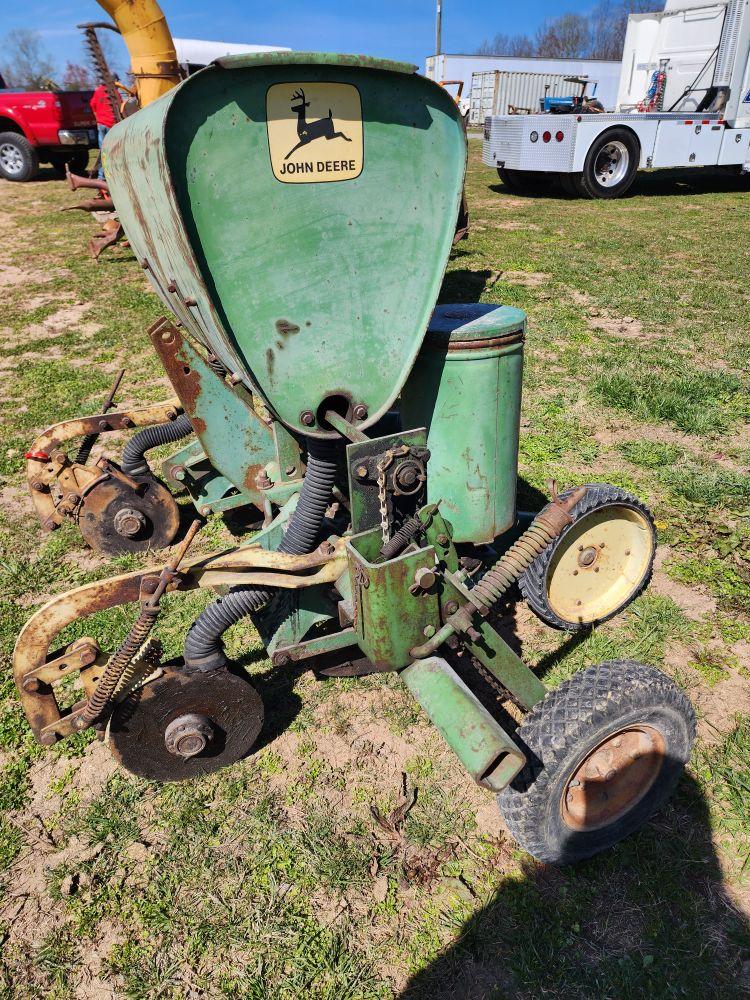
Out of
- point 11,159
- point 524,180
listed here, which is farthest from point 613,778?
point 11,159

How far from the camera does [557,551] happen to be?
10.3ft

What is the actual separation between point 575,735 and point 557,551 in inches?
44.7

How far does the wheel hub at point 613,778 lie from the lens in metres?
2.34

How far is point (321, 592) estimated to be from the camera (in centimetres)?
272

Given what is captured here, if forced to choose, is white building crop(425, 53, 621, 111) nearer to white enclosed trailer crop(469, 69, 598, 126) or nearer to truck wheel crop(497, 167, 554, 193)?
white enclosed trailer crop(469, 69, 598, 126)

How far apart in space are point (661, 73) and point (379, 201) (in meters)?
15.9

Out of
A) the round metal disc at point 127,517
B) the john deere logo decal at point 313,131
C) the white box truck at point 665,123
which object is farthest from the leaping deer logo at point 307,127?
the white box truck at point 665,123

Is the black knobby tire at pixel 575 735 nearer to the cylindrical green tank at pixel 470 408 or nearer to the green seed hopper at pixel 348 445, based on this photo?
the green seed hopper at pixel 348 445

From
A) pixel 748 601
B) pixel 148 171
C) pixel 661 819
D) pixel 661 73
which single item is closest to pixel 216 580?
pixel 148 171

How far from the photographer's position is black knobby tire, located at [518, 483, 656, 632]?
301 cm

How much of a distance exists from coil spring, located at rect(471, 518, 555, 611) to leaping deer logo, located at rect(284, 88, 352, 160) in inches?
54.8

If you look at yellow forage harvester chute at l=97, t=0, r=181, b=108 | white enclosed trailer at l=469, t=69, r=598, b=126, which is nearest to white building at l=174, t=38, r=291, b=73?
white enclosed trailer at l=469, t=69, r=598, b=126

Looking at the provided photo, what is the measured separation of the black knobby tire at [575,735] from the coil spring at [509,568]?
0.37 m

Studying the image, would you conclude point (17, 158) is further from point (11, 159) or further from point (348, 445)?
point (348, 445)
